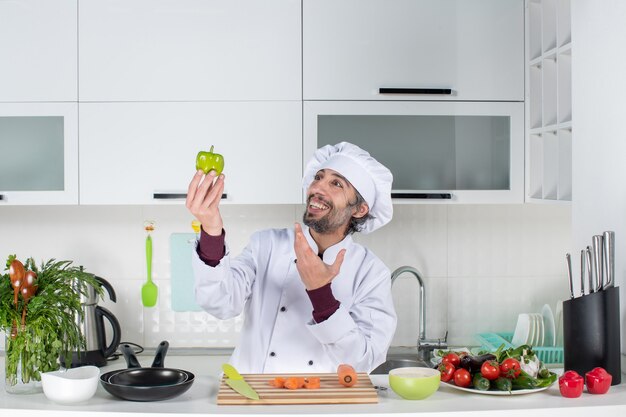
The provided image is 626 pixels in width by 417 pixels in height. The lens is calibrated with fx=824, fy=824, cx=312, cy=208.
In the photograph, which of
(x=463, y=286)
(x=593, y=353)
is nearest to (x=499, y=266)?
(x=463, y=286)

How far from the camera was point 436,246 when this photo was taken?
336cm

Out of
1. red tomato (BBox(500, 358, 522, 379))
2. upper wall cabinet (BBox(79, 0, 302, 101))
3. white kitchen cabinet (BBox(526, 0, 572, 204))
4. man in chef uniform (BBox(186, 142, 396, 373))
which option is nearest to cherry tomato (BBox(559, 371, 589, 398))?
red tomato (BBox(500, 358, 522, 379))

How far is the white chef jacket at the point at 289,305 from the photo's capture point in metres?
2.35

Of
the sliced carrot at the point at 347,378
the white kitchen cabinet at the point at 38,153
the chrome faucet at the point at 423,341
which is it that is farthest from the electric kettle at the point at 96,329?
the sliced carrot at the point at 347,378

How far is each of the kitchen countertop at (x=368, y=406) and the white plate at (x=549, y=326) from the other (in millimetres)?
1154

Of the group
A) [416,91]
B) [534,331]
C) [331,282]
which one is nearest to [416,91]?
[416,91]

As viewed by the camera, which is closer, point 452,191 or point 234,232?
point 452,191

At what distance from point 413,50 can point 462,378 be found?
1.39m

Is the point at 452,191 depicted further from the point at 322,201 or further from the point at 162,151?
the point at 162,151

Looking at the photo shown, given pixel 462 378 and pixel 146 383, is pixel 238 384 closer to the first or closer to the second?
pixel 146 383

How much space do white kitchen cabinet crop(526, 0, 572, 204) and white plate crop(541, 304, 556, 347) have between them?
0.50 meters

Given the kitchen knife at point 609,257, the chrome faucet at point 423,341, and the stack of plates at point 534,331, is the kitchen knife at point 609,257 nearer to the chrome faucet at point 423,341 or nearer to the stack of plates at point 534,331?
the stack of plates at point 534,331

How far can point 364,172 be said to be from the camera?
8.10 feet

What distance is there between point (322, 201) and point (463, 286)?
1.17 m
